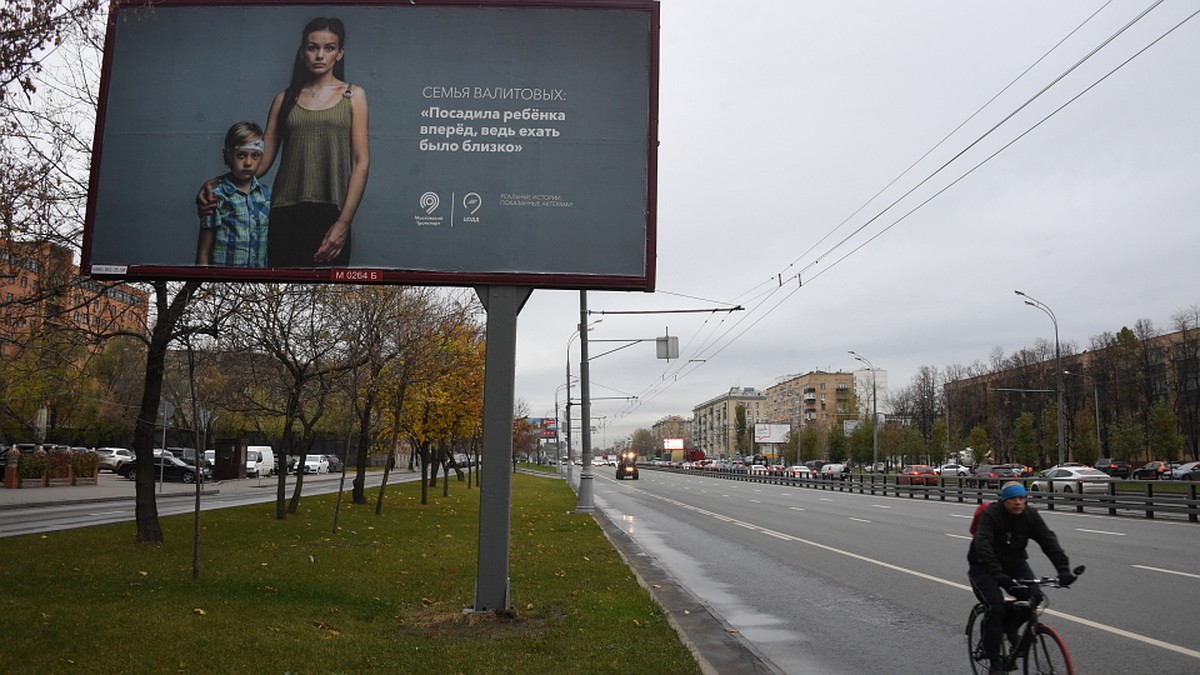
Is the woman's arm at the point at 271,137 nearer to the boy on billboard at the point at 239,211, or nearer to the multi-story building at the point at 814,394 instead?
the boy on billboard at the point at 239,211

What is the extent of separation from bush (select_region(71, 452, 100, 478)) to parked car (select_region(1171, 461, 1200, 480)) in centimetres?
5482

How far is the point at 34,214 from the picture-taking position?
10.7 metres

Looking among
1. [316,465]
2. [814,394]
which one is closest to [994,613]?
[316,465]

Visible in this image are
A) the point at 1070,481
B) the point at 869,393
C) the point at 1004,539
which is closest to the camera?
the point at 1004,539

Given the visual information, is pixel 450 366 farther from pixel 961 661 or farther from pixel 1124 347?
pixel 1124 347

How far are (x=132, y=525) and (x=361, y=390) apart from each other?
5118mm

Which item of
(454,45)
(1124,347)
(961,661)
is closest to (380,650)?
(961,661)

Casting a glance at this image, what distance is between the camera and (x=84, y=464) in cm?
3753

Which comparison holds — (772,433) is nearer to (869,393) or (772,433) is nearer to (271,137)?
(869,393)

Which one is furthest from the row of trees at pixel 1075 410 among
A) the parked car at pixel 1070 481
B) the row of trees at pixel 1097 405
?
the parked car at pixel 1070 481

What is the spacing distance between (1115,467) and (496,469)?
71.5 m

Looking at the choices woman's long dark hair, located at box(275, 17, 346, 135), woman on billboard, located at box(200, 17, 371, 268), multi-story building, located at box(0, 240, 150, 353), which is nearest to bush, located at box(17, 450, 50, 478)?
multi-story building, located at box(0, 240, 150, 353)

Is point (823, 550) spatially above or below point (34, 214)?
below

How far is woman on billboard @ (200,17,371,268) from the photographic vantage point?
31.6ft
